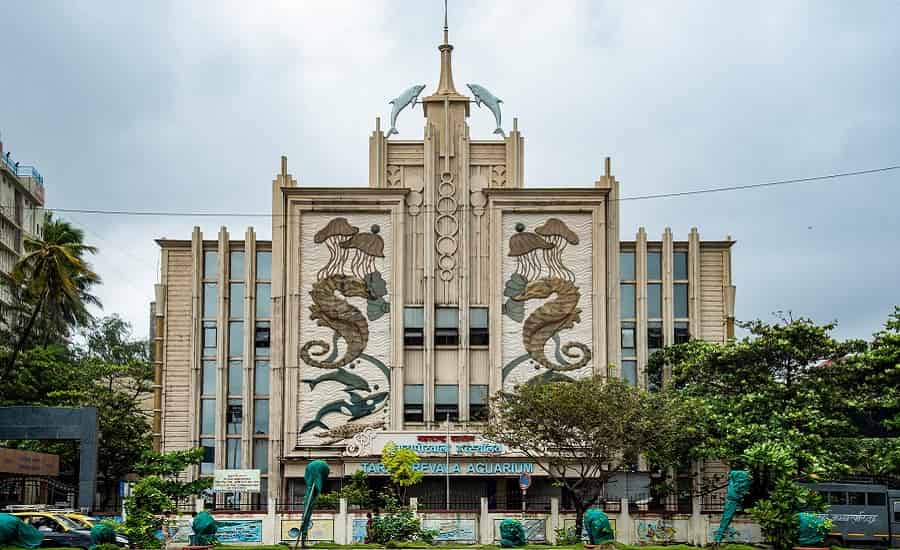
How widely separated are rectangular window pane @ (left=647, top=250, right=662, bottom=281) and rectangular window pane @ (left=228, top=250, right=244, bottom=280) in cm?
2010

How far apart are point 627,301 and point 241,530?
81.4 feet

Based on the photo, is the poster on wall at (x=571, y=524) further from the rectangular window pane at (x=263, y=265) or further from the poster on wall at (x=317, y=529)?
the rectangular window pane at (x=263, y=265)

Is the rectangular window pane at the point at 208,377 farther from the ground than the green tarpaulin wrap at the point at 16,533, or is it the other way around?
the rectangular window pane at the point at 208,377

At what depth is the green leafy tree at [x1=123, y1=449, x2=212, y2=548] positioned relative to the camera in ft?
132

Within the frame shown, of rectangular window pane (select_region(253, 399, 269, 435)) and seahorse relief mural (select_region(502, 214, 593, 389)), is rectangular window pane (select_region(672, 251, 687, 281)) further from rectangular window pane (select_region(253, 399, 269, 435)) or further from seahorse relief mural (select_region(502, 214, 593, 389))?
rectangular window pane (select_region(253, 399, 269, 435))

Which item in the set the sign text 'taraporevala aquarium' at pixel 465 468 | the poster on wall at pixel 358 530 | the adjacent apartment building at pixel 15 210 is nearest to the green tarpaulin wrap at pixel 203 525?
the poster on wall at pixel 358 530

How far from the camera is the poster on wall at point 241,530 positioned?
4631 centimetres

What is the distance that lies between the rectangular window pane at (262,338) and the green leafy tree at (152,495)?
19304 millimetres

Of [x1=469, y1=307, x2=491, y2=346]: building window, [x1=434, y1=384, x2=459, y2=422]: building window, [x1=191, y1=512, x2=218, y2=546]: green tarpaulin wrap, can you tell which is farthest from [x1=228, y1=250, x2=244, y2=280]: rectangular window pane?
[x1=191, y1=512, x2=218, y2=546]: green tarpaulin wrap

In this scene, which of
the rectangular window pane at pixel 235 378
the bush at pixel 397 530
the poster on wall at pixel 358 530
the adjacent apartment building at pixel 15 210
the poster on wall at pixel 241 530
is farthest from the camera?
the adjacent apartment building at pixel 15 210

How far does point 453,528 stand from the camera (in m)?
47.3

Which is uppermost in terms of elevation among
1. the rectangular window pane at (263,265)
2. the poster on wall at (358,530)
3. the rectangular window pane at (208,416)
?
the rectangular window pane at (263,265)

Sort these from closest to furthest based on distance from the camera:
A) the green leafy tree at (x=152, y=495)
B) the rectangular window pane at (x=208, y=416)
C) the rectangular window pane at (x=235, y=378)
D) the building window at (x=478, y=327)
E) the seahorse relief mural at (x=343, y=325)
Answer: the green leafy tree at (x=152, y=495) < the seahorse relief mural at (x=343, y=325) < the building window at (x=478, y=327) < the rectangular window pane at (x=208, y=416) < the rectangular window pane at (x=235, y=378)

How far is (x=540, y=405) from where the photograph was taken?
50.4 meters
